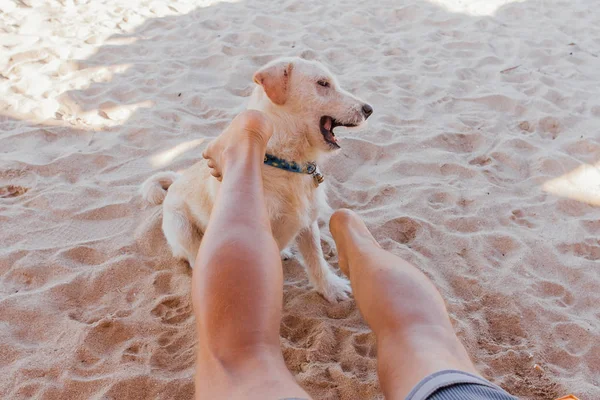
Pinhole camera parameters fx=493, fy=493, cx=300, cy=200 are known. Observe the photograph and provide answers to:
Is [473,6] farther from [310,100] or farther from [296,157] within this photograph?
[296,157]

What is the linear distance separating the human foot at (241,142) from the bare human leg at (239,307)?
273mm

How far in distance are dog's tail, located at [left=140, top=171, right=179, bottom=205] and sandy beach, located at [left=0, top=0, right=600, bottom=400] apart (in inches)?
4.5

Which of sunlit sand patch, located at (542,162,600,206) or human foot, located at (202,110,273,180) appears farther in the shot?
sunlit sand patch, located at (542,162,600,206)

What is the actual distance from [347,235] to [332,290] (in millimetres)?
447

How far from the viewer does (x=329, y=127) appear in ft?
8.50

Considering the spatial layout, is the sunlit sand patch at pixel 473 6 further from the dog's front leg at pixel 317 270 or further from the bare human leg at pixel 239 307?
the bare human leg at pixel 239 307

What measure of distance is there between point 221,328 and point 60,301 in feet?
4.87

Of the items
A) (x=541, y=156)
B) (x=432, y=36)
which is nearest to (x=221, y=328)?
(x=541, y=156)

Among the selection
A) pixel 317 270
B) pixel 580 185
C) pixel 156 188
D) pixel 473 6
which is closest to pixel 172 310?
pixel 317 270

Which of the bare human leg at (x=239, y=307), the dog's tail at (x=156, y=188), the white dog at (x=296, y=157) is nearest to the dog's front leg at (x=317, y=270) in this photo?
the white dog at (x=296, y=157)

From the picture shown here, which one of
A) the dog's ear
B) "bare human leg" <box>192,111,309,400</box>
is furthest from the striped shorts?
the dog's ear

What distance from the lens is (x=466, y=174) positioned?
361 cm

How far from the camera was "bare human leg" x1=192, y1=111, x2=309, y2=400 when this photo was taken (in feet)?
4.71

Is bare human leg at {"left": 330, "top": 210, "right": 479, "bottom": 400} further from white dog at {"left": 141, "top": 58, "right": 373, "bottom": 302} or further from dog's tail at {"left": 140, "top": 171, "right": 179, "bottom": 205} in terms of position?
dog's tail at {"left": 140, "top": 171, "right": 179, "bottom": 205}
